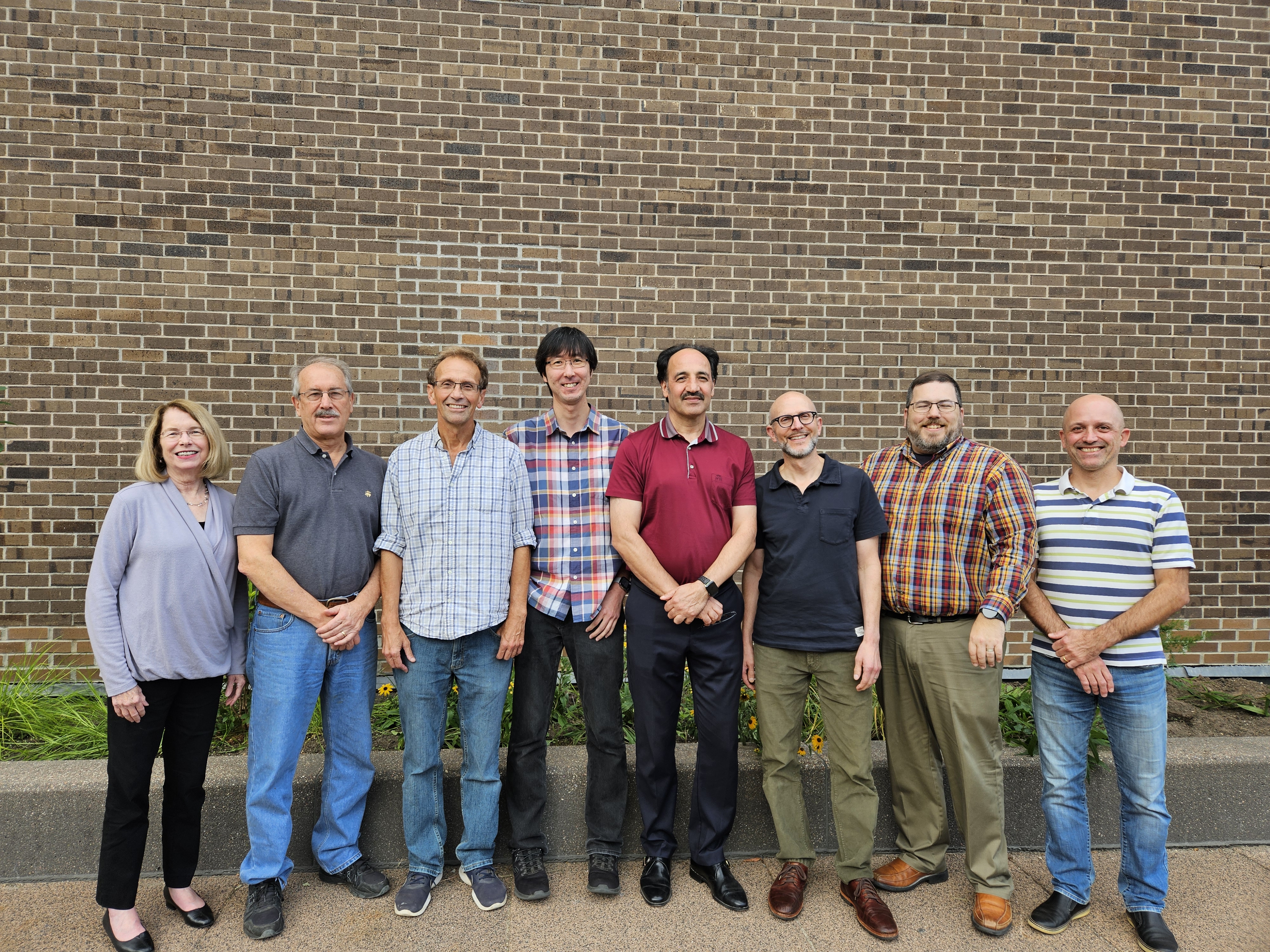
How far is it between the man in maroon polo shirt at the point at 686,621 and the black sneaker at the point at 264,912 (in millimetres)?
1438

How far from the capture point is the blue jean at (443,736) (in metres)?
3.06

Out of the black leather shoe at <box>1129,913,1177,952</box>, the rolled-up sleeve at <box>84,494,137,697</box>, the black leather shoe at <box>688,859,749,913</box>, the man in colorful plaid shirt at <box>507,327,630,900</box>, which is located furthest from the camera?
the man in colorful plaid shirt at <box>507,327,630,900</box>

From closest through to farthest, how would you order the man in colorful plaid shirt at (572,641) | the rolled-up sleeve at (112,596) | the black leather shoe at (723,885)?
the rolled-up sleeve at (112,596) < the black leather shoe at (723,885) < the man in colorful plaid shirt at (572,641)

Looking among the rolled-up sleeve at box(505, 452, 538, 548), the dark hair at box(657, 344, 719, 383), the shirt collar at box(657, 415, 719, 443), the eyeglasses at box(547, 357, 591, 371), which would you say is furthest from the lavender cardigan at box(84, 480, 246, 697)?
the dark hair at box(657, 344, 719, 383)

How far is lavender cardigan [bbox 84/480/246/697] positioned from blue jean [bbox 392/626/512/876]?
745 mm

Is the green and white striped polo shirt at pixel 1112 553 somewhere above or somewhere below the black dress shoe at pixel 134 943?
above

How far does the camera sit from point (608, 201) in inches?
200

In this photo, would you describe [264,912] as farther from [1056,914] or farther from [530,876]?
[1056,914]

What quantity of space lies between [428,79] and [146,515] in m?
3.51

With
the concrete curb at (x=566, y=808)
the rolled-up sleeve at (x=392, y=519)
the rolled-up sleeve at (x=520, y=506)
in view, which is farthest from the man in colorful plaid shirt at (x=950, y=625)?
the rolled-up sleeve at (x=392, y=519)

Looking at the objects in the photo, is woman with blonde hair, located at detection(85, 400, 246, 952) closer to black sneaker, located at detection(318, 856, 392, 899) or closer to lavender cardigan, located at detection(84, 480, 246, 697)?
lavender cardigan, located at detection(84, 480, 246, 697)

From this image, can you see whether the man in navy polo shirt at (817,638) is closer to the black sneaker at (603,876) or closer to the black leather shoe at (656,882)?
the black leather shoe at (656,882)

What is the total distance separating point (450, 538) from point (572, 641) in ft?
2.24

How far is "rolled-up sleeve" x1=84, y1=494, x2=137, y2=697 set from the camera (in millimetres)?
2713
